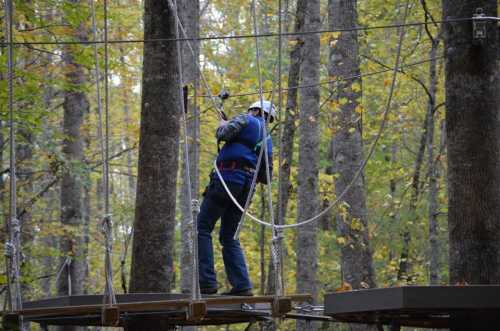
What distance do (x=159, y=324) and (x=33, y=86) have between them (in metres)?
4.71

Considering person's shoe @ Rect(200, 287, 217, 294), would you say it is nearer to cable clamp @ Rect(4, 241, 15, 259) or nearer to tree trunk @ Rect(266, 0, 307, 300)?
cable clamp @ Rect(4, 241, 15, 259)

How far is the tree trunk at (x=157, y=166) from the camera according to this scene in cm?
614

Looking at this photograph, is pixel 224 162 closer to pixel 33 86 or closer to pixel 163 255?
pixel 163 255

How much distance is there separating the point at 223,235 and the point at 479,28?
2.51 metres

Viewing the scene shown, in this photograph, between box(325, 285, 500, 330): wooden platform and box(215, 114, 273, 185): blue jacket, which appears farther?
box(215, 114, 273, 185): blue jacket

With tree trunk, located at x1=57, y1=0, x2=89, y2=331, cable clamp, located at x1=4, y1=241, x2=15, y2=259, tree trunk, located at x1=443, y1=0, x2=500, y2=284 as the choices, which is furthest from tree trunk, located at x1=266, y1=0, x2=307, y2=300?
tree trunk, located at x1=443, y1=0, x2=500, y2=284

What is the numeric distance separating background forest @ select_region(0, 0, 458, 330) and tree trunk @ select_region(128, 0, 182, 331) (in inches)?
4.1

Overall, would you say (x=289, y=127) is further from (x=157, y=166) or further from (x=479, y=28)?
(x=479, y=28)

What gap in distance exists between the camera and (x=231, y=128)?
21.0 feet

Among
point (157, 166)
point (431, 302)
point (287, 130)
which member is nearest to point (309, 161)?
point (287, 130)

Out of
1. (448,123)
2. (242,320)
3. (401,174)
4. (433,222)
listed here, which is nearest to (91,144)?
(401,174)

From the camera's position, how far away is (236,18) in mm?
22266

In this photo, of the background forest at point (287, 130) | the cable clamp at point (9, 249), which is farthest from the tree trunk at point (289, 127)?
the cable clamp at point (9, 249)

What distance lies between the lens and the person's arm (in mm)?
6402
